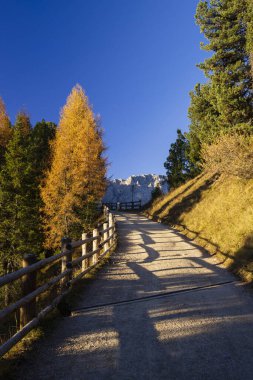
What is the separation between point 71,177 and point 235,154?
12.2m

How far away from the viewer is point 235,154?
61.4 feet

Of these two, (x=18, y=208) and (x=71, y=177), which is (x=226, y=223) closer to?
(x=71, y=177)

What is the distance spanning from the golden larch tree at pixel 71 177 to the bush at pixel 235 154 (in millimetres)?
9661

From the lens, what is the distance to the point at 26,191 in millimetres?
27828

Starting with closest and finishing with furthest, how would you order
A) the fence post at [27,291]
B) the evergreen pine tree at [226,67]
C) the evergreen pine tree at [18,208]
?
the fence post at [27,291], the evergreen pine tree at [226,67], the evergreen pine tree at [18,208]

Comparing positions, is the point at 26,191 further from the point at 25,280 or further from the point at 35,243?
the point at 25,280

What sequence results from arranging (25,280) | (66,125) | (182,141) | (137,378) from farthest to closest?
(182,141) < (66,125) < (25,280) < (137,378)

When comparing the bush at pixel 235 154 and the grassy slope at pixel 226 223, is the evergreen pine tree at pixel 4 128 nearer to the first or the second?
the grassy slope at pixel 226 223

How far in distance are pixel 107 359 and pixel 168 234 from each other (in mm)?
15313

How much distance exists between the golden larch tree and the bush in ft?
31.7

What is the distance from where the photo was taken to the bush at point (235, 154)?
59.4 ft

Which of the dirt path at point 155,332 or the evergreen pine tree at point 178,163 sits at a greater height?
the evergreen pine tree at point 178,163

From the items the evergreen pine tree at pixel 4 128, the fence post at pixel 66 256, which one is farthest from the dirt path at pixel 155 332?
the evergreen pine tree at pixel 4 128

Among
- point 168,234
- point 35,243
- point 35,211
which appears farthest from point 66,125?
point 168,234
